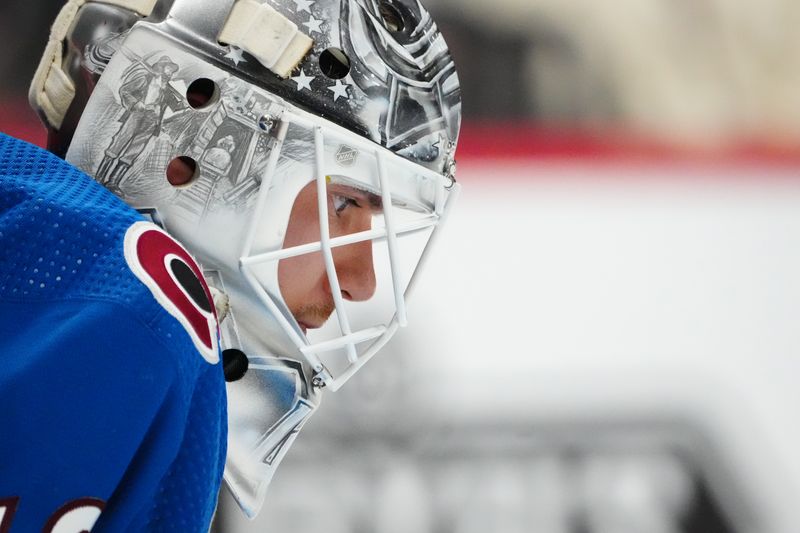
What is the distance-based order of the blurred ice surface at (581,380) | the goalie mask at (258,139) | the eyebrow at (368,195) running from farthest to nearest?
the blurred ice surface at (581,380) → the eyebrow at (368,195) → the goalie mask at (258,139)

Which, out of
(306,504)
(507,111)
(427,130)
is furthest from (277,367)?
(507,111)

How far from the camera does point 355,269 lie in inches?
41.1

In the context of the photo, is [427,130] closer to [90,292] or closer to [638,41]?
[90,292]

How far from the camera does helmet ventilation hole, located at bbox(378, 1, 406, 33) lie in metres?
1.01

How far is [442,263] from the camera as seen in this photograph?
1.56m

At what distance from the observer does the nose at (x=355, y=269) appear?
3.41ft

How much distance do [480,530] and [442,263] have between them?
442mm

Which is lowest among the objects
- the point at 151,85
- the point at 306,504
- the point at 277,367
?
the point at 306,504

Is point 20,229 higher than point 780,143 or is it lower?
lower

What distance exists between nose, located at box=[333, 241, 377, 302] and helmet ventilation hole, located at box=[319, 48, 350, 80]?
205 millimetres

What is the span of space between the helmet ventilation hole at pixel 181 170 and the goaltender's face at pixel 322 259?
11 centimetres

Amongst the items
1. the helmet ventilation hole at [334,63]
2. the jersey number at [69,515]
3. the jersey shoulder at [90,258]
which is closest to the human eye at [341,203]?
the helmet ventilation hole at [334,63]

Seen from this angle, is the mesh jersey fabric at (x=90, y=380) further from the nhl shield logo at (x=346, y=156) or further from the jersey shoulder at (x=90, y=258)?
the nhl shield logo at (x=346, y=156)

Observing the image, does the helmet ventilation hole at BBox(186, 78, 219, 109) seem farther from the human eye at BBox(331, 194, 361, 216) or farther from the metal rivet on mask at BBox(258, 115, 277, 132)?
the human eye at BBox(331, 194, 361, 216)
